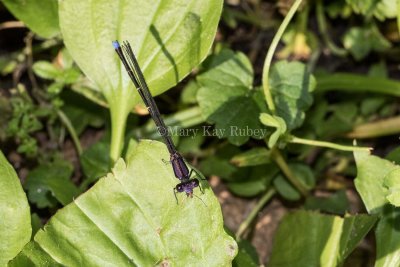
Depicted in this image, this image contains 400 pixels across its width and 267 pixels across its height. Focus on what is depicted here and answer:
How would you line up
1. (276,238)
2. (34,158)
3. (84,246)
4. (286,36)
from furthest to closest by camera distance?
(286,36) < (34,158) < (276,238) < (84,246)

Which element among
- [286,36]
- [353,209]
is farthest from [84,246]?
[286,36]

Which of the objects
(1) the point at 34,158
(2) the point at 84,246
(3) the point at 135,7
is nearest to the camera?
(2) the point at 84,246

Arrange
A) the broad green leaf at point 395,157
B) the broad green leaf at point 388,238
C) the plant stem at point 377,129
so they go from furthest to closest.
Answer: the plant stem at point 377,129 → the broad green leaf at point 395,157 → the broad green leaf at point 388,238

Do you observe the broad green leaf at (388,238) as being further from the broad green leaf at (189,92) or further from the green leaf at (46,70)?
the green leaf at (46,70)

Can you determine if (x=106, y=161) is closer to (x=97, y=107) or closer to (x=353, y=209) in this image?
(x=97, y=107)

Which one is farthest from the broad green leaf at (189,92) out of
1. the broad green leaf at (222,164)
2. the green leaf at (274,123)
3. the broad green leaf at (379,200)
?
the broad green leaf at (379,200)

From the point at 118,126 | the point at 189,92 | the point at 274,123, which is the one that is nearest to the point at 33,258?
the point at 118,126

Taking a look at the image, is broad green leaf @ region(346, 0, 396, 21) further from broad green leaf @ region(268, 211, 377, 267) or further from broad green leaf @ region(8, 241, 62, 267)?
broad green leaf @ region(8, 241, 62, 267)
